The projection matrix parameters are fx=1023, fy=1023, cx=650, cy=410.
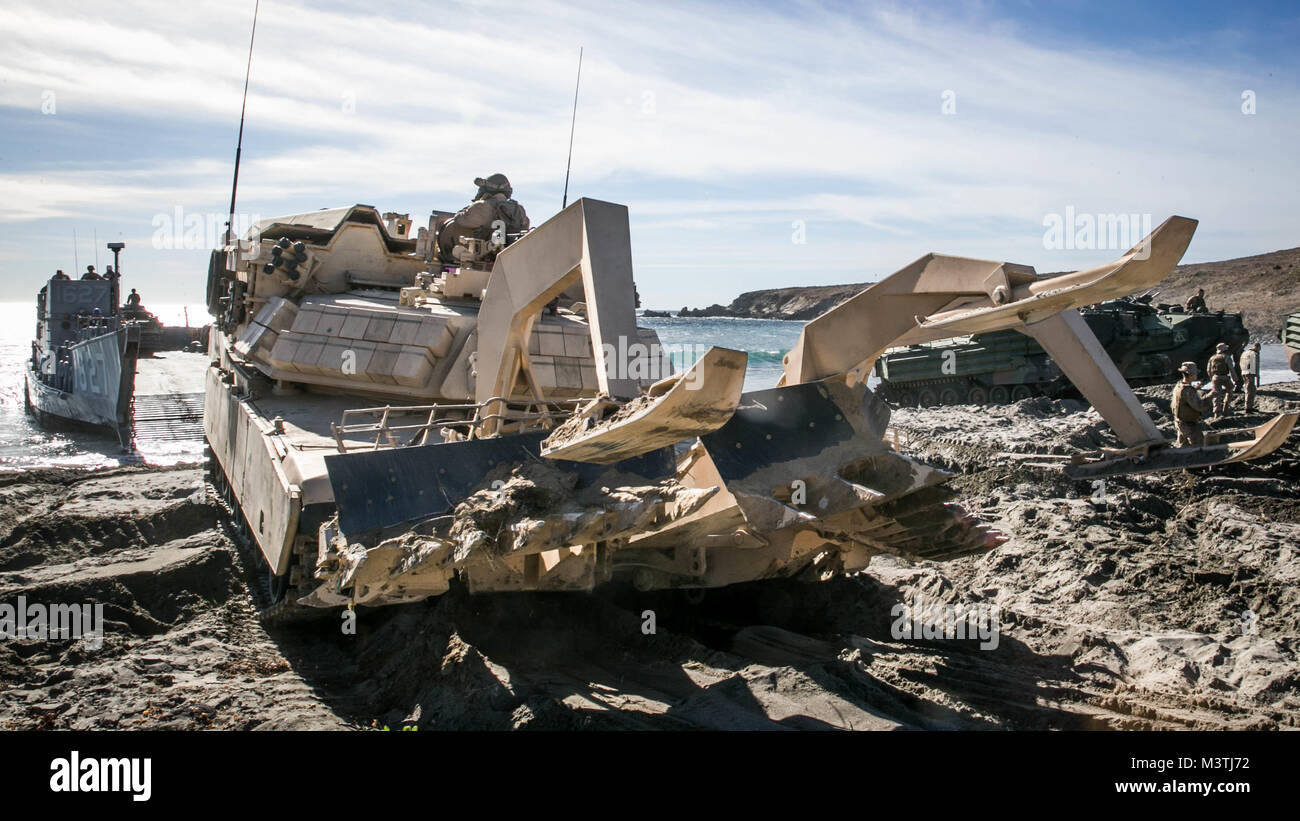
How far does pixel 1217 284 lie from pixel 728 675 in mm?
45858

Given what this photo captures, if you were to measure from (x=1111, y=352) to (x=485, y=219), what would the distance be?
47.9 feet

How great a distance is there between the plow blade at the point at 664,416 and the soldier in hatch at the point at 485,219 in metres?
5.14

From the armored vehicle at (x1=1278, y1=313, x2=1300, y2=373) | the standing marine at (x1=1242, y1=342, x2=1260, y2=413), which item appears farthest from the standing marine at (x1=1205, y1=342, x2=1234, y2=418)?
the armored vehicle at (x1=1278, y1=313, x2=1300, y2=373)

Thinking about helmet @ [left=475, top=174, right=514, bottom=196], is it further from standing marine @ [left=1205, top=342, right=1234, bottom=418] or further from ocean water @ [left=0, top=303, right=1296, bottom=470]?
standing marine @ [left=1205, top=342, right=1234, bottom=418]

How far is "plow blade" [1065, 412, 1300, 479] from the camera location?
584cm

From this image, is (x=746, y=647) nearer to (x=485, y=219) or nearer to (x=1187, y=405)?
(x=485, y=219)

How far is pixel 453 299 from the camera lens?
934 cm

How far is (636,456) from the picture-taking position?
209 inches

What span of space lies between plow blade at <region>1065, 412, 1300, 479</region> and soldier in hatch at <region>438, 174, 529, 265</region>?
19.2 ft

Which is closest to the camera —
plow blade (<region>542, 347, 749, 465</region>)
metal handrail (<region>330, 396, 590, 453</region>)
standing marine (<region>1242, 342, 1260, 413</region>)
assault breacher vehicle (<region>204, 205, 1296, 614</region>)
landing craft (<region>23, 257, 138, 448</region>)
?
plow blade (<region>542, 347, 749, 465</region>)

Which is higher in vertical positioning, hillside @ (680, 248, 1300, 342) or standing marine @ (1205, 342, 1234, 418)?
hillside @ (680, 248, 1300, 342)
